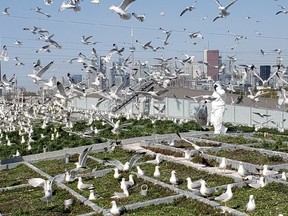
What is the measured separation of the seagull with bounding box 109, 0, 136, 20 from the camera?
12875 millimetres

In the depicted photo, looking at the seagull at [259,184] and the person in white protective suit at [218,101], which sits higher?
the person in white protective suit at [218,101]

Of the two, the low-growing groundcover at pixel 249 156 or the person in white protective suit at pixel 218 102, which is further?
the person in white protective suit at pixel 218 102

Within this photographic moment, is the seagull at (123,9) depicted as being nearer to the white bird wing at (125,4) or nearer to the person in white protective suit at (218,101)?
the white bird wing at (125,4)

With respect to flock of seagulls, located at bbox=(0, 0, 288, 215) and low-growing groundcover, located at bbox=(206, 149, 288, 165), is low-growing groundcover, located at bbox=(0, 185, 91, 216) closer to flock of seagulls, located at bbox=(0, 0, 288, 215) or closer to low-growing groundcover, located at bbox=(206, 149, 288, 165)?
flock of seagulls, located at bbox=(0, 0, 288, 215)

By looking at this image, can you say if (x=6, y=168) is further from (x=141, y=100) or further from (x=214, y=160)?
(x=141, y=100)

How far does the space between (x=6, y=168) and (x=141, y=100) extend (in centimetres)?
2357

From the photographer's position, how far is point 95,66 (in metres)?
20.5

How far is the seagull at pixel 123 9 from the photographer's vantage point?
42.2ft

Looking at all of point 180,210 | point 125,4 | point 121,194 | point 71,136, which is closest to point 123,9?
point 125,4

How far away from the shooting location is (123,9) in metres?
13.1

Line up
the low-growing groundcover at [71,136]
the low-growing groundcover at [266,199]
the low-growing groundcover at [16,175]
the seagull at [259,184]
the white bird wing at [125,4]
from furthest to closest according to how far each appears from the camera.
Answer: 1. the low-growing groundcover at [71,136]
2. the low-growing groundcover at [16,175]
3. the seagull at [259,184]
4. the white bird wing at [125,4]
5. the low-growing groundcover at [266,199]

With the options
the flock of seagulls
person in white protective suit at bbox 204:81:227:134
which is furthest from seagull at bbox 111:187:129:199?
person in white protective suit at bbox 204:81:227:134

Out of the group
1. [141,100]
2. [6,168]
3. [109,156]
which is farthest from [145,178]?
[141,100]

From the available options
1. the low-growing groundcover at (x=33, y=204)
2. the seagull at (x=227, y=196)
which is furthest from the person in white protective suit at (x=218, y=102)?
the seagull at (x=227, y=196)
